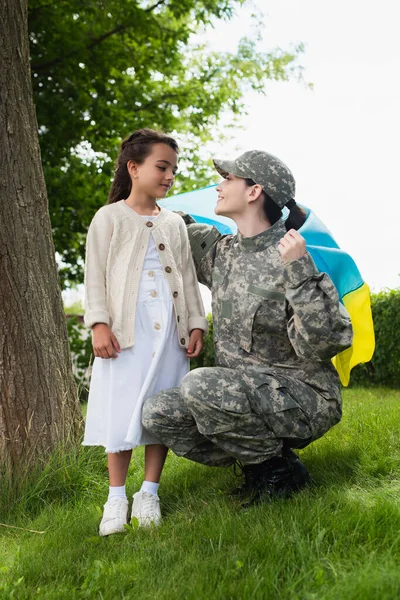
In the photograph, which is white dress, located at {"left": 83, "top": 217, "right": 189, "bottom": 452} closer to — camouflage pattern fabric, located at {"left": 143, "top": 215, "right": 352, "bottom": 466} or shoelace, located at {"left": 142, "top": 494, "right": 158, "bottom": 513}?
camouflage pattern fabric, located at {"left": 143, "top": 215, "right": 352, "bottom": 466}

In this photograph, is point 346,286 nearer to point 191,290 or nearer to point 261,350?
point 261,350

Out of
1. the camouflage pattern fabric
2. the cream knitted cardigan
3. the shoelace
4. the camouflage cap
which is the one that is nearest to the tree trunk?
the cream knitted cardigan

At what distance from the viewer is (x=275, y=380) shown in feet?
11.6

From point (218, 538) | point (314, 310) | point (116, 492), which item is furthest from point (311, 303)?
point (116, 492)

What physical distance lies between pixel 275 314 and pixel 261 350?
21 cm

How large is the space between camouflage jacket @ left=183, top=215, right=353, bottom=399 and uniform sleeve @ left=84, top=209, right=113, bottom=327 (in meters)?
0.61

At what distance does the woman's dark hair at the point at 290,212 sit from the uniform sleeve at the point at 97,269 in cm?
78

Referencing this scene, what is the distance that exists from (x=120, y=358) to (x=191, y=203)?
1.41m

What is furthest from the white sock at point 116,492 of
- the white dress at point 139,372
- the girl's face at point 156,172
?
the girl's face at point 156,172

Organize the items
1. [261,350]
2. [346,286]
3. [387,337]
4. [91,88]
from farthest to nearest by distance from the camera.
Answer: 1. [91,88]
2. [387,337]
3. [346,286]
4. [261,350]

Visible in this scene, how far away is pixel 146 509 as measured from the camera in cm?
352

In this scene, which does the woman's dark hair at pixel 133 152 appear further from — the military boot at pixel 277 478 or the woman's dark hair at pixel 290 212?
the military boot at pixel 277 478

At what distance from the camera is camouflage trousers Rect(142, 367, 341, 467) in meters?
3.40

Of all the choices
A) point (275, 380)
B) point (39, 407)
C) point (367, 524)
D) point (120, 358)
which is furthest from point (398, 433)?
point (39, 407)
